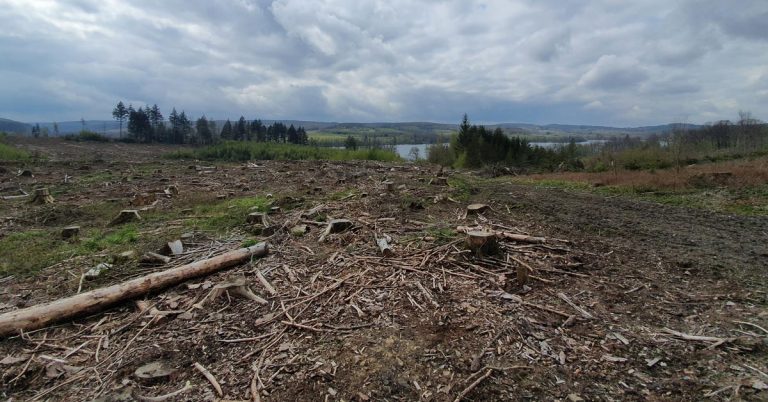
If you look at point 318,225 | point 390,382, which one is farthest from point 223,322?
point 318,225

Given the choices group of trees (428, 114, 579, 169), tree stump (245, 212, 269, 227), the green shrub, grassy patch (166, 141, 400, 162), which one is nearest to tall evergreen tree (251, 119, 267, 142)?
grassy patch (166, 141, 400, 162)

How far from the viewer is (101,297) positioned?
473 cm

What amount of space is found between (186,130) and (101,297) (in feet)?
265

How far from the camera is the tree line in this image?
68.4 meters

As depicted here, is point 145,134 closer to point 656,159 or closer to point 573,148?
point 573,148

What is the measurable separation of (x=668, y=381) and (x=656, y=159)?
106 feet

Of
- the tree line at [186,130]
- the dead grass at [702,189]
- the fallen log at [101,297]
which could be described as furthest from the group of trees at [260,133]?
the fallen log at [101,297]

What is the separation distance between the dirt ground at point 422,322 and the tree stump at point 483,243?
0.41 ft

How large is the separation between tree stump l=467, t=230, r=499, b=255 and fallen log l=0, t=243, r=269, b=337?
144 inches

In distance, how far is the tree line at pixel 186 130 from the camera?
225ft

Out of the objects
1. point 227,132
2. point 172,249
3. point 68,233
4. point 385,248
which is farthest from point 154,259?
Result: point 227,132

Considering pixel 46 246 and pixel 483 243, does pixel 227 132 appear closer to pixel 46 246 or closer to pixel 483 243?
pixel 46 246

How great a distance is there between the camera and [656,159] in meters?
29.3

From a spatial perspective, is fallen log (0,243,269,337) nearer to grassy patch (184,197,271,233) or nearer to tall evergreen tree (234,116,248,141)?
grassy patch (184,197,271,233)
